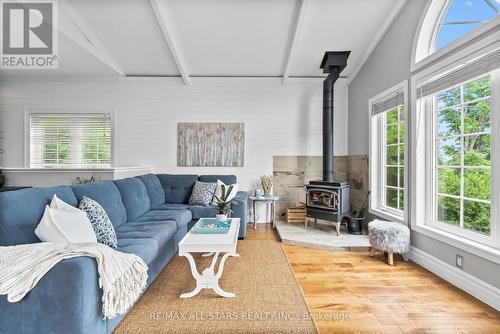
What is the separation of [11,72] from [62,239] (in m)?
4.98

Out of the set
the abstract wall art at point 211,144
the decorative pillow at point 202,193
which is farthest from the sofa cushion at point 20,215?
the abstract wall art at point 211,144

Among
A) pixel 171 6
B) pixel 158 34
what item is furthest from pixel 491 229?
pixel 158 34

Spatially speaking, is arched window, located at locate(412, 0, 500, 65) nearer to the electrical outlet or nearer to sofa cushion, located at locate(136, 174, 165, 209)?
the electrical outlet

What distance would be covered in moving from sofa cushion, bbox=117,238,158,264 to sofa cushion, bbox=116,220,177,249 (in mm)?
106

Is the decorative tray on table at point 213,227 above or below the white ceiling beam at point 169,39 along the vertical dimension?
below

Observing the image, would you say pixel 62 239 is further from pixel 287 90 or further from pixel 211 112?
pixel 287 90

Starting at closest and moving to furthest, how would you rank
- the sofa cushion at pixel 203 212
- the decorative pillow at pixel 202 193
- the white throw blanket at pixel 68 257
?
the white throw blanket at pixel 68 257 → the sofa cushion at pixel 203 212 → the decorative pillow at pixel 202 193

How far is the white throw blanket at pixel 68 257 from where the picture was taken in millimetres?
1378

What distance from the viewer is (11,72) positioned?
4848 millimetres

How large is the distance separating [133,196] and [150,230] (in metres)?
0.88

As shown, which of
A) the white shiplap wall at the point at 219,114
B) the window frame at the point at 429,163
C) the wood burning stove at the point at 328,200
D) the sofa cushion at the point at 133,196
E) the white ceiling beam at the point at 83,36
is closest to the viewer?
the window frame at the point at 429,163

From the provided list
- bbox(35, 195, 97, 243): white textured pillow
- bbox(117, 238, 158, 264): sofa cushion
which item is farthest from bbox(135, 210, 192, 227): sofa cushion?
bbox(35, 195, 97, 243): white textured pillow

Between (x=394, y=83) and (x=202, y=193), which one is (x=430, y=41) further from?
(x=202, y=193)

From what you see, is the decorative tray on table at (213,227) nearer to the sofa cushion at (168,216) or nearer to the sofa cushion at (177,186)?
the sofa cushion at (168,216)
